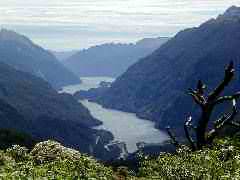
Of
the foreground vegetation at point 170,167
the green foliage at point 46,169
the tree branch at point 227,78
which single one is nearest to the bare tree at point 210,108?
the tree branch at point 227,78

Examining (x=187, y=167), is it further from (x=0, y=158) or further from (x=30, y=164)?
(x=0, y=158)

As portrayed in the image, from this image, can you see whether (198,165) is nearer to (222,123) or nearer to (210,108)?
(210,108)

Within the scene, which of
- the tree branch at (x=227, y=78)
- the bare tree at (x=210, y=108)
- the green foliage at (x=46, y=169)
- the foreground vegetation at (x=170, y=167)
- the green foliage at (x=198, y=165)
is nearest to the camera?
the green foliage at (x=46, y=169)

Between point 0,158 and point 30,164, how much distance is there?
26.9 ft

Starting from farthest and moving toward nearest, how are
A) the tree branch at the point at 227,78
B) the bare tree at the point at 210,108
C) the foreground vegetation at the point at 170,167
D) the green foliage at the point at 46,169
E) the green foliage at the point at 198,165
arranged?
the bare tree at the point at 210,108
the tree branch at the point at 227,78
the green foliage at the point at 198,165
the foreground vegetation at the point at 170,167
the green foliage at the point at 46,169

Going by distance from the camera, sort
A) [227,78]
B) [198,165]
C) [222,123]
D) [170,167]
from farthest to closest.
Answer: [222,123] < [227,78] < [170,167] < [198,165]

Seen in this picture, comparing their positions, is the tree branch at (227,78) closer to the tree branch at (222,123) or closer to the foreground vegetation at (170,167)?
the tree branch at (222,123)

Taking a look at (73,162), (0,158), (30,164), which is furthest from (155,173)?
(0,158)

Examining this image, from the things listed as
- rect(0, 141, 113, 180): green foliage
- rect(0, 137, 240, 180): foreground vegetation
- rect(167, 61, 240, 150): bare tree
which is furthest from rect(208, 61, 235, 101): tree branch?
rect(0, 141, 113, 180): green foliage

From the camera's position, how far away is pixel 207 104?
105 feet

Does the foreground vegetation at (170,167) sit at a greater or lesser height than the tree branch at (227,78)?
lesser

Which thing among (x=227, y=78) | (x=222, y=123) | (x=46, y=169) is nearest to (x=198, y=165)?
(x=46, y=169)

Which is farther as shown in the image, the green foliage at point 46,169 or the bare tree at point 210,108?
the bare tree at point 210,108

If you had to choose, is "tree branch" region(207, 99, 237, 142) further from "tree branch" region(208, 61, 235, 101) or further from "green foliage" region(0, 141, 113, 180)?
"green foliage" region(0, 141, 113, 180)
